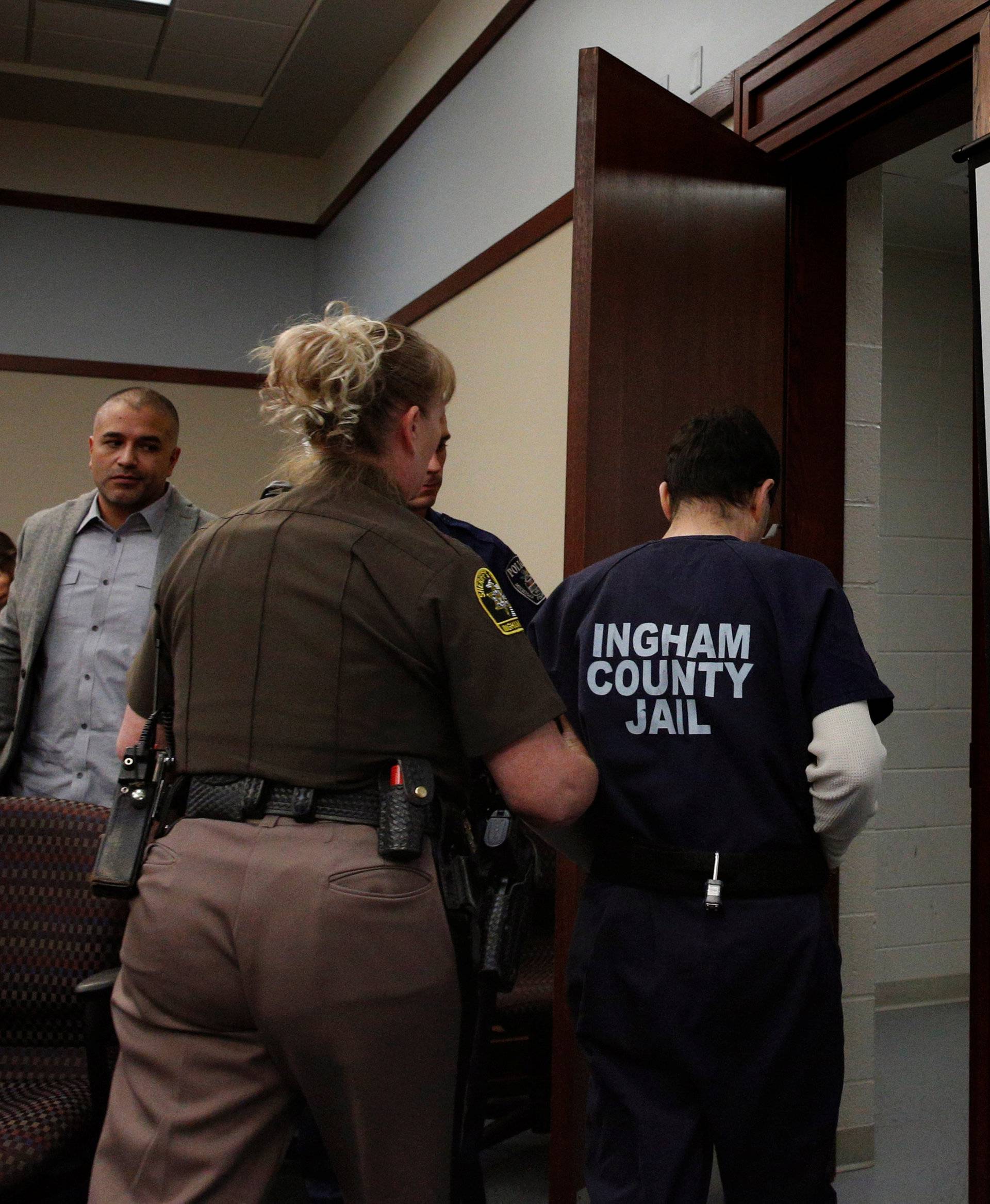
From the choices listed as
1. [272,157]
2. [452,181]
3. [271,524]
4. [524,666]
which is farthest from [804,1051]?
[272,157]

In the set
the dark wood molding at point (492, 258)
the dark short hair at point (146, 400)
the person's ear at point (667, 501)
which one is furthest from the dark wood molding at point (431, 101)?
the person's ear at point (667, 501)

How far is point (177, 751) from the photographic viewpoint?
1354mm

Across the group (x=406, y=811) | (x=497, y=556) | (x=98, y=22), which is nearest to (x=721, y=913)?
(x=406, y=811)

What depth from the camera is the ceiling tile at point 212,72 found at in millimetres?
4777

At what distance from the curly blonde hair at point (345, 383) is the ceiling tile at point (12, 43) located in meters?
4.00

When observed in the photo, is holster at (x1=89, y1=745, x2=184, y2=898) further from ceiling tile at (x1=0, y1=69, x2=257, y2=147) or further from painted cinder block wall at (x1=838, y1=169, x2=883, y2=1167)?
ceiling tile at (x1=0, y1=69, x2=257, y2=147)

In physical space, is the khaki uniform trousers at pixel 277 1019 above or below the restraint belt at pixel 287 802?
below

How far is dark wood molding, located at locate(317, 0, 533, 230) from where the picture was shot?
365cm

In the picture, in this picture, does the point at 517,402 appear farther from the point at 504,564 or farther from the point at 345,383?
the point at 345,383

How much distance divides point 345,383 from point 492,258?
2492mm

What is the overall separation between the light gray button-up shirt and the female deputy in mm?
1274

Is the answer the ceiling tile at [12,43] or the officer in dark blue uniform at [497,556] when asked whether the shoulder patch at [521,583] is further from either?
the ceiling tile at [12,43]

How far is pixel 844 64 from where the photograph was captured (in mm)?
2203

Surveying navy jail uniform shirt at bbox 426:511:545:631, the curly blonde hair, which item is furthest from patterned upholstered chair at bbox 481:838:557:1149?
the curly blonde hair
